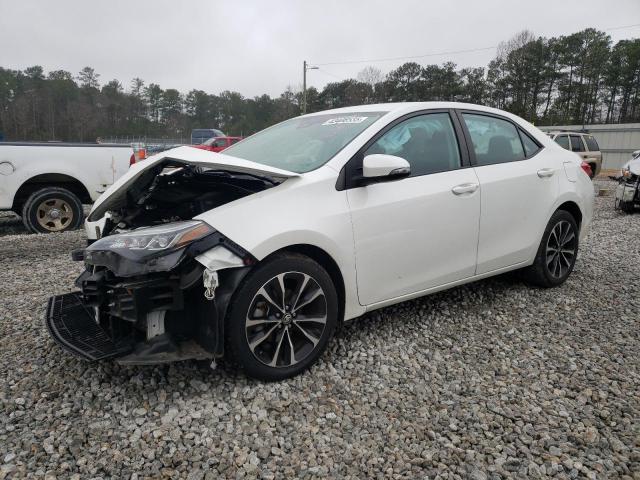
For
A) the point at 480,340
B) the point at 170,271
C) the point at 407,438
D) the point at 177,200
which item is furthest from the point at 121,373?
the point at 480,340

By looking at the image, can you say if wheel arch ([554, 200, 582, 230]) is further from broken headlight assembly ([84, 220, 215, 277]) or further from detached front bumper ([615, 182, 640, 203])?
detached front bumper ([615, 182, 640, 203])

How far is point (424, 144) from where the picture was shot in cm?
335

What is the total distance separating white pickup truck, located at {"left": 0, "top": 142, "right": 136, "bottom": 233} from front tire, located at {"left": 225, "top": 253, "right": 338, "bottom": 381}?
18.8 ft

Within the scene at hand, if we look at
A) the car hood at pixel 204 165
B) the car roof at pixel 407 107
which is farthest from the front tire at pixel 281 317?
the car roof at pixel 407 107

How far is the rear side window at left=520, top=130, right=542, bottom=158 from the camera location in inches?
159

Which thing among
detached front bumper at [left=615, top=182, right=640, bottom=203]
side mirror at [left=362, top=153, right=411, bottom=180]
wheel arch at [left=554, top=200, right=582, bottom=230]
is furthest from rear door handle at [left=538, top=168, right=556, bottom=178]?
detached front bumper at [left=615, top=182, right=640, bottom=203]

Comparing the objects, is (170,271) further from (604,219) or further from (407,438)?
(604,219)

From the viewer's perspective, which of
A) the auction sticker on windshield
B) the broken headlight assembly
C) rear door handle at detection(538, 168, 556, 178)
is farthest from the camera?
rear door handle at detection(538, 168, 556, 178)

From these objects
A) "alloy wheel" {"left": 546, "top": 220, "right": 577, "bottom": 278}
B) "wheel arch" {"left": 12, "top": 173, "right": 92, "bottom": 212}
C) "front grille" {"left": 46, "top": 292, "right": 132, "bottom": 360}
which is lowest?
"front grille" {"left": 46, "top": 292, "right": 132, "bottom": 360}

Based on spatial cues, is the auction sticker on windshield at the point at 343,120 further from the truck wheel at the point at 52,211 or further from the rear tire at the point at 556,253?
the truck wheel at the point at 52,211

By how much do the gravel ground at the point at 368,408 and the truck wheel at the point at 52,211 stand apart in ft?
12.7

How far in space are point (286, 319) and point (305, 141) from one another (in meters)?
1.37

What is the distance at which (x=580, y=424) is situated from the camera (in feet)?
7.73

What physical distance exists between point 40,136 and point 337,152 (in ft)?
207
